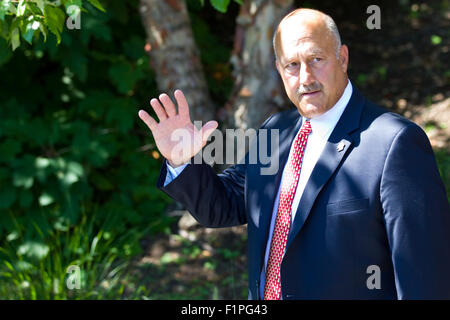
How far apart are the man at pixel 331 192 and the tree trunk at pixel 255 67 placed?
2368 mm

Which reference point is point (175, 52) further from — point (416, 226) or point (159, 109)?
point (416, 226)

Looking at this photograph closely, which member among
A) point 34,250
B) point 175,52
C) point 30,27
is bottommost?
point 34,250

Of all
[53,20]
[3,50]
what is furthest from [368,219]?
[3,50]

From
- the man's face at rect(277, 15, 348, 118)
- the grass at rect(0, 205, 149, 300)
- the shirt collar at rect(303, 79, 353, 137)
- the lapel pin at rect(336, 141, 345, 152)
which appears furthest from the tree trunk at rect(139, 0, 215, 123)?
the lapel pin at rect(336, 141, 345, 152)

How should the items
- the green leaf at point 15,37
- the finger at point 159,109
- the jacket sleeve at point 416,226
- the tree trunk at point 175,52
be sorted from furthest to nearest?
1. the tree trunk at point 175,52
2. the green leaf at point 15,37
3. the finger at point 159,109
4. the jacket sleeve at point 416,226

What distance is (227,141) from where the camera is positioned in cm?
474

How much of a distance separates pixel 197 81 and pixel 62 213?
1572 mm

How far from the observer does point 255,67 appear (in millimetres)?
4660

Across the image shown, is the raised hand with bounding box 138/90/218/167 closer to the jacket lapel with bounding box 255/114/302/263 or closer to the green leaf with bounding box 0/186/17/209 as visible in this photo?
the jacket lapel with bounding box 255/114/302/263

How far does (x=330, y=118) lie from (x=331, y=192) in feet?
1.00

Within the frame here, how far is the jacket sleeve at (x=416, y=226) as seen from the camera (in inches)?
72.8

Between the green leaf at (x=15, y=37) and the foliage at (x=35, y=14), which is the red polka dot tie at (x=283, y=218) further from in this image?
the green leaf at (x=15, y=37)

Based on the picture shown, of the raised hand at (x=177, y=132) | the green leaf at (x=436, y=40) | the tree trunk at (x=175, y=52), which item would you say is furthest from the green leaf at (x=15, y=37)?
the green leaf at (x=436, y=40)

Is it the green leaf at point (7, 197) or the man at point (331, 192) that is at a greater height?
the green leaf at point (7, 197)
